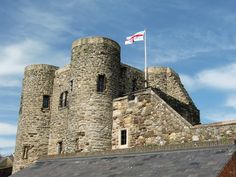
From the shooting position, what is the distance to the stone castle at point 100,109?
66.6 ft

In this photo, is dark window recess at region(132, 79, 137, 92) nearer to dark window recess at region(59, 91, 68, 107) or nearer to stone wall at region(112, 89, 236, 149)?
stone wall at region(112, 89, 236, 149)

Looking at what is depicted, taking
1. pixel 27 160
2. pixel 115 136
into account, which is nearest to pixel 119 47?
pixel 115 136

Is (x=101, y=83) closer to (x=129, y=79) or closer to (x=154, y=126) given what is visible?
(x=129, y=79)

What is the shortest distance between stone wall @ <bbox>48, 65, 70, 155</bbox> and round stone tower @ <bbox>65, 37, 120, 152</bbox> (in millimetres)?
2942

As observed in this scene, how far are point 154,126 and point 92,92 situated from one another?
17.5ft

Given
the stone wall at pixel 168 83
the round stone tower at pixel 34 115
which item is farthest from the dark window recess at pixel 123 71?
the round stone tower at pixel 34 115

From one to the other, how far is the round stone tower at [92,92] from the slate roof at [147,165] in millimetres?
7369

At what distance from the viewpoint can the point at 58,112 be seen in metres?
29.1

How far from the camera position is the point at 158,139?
20328 millimetres

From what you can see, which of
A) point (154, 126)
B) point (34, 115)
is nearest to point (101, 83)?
point (154, 126)

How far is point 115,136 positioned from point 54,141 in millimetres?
7044

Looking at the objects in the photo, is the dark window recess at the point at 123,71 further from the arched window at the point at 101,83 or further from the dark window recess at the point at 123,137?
the dark window recess at the point at 123,137

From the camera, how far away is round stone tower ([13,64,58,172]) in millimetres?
29734

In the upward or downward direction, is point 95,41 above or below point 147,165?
above
